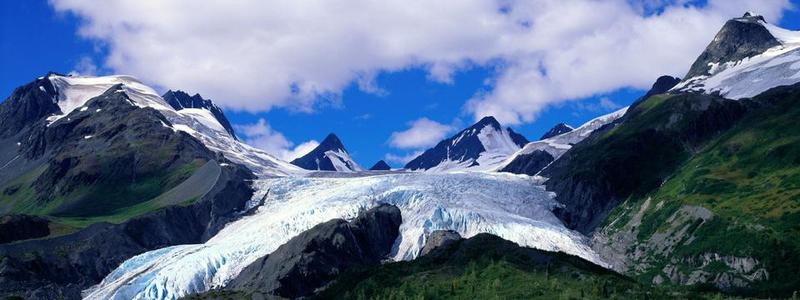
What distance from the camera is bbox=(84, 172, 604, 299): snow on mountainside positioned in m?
148

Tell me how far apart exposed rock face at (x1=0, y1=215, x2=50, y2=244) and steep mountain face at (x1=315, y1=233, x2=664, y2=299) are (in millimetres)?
125952

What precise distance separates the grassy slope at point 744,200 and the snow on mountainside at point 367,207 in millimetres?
14592

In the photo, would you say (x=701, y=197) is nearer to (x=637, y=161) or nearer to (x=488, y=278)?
(x=637, y=161)

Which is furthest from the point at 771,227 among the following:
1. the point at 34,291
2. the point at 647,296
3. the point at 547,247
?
the point at 34,291

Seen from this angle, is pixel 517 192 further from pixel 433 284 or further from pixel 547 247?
pixel 433 284

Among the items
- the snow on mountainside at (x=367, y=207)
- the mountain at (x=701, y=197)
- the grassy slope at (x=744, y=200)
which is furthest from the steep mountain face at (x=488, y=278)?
the snow on mountainside at (x=367, y=207)

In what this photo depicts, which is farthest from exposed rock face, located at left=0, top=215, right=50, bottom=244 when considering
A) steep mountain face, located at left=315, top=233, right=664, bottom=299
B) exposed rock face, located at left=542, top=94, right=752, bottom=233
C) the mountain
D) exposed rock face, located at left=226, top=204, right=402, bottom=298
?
steep mountain face, located at left=315, top=233, right=664, bottom=299

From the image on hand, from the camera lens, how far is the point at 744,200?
13275cm

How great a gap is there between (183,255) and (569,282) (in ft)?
364

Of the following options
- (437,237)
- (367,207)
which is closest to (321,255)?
(437,237)

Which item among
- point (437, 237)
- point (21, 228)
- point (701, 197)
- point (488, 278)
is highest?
point (21, 228)

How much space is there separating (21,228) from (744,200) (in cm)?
13532

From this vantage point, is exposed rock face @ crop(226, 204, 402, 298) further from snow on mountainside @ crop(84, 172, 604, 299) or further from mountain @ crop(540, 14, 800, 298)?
mountain @ crop(540, 14, 800, 298)

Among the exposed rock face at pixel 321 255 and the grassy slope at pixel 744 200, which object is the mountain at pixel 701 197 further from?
the exposed rock face at pixel 321 255
